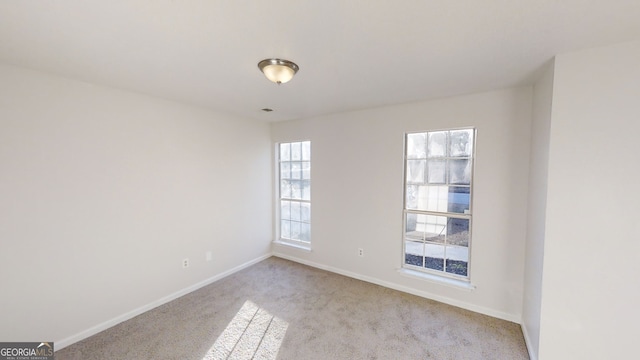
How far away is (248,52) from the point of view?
1768mm

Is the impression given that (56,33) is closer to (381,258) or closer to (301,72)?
(301,72)

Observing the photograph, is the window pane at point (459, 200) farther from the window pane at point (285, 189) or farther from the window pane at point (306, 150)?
the window pane at point (285, 189)

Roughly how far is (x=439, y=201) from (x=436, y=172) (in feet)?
1.18

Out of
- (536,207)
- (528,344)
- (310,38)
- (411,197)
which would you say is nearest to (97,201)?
(310,38)

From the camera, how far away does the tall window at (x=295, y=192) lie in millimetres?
4219

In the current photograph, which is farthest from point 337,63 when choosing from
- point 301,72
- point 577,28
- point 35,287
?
point 35,287

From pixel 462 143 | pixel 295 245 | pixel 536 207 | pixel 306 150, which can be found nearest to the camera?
pixel 536 207

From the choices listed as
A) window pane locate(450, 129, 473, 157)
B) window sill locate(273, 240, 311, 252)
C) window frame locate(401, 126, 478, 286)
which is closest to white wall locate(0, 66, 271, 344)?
window sill locate(273, 240, 311, 252)

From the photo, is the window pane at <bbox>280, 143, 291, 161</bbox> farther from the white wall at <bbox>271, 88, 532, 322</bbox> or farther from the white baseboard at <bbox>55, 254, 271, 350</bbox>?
the white baseboard at <bbox>55, 254, 271, 350</bbox>

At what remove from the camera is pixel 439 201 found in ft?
10.0

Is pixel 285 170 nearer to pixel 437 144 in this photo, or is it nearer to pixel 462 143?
pixel 437 144

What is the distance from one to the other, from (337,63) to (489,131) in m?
1.87

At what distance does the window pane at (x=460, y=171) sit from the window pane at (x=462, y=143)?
9 centimetres

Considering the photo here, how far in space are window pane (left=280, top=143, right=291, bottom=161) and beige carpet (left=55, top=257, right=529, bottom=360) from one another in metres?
2.17
